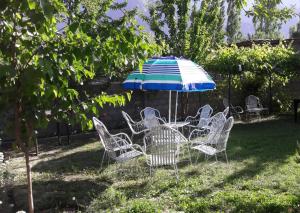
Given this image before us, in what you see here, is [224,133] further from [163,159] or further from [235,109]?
[235,109]

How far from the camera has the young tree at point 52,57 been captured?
241 centimetres

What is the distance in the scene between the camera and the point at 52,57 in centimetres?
243

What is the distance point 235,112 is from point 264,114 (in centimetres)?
123

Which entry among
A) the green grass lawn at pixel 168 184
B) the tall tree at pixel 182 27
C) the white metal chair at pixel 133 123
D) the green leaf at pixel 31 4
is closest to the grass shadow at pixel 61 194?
the green grass lawn at pixel 168 184

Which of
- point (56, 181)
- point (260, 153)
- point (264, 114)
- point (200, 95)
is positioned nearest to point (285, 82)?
point (264, 114)

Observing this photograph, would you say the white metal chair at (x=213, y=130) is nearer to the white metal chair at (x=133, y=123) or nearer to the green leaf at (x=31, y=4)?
the white metal chair at (x=133, y=123)

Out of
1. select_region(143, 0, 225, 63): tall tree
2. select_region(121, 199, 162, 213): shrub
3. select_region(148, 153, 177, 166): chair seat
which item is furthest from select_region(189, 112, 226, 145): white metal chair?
select_region(143, 0, 225, 63): tall tree

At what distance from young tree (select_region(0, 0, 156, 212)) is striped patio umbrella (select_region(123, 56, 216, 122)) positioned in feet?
14.0

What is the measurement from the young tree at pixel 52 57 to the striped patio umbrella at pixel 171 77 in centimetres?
428

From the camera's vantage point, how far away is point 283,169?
6.79m

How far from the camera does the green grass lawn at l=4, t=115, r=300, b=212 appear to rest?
16.8 feet

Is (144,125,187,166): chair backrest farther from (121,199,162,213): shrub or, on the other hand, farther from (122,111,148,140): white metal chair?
(122,111,148,140): white metal chair

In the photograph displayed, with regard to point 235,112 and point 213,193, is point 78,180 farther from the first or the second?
point 235,112

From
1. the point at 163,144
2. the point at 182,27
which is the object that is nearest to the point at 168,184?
the point at 163,144
